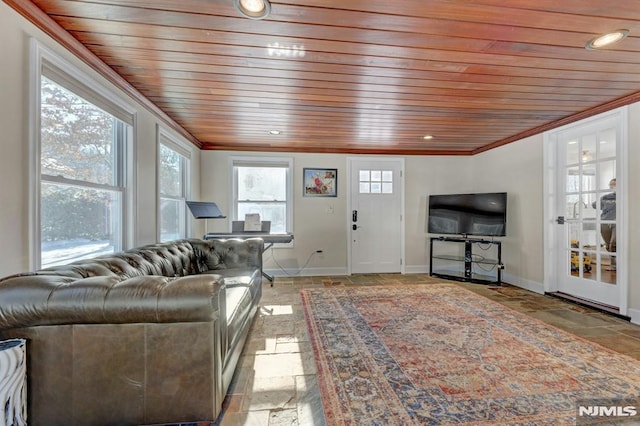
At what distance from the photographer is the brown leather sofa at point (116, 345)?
3.98 ft

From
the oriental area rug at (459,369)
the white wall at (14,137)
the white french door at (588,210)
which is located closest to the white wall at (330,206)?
the white french door at (588,210)

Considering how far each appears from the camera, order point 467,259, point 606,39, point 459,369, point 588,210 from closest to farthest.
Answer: point 606,39 < point 459,369 < point 588,210 < point 467,259

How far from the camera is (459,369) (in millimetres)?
1971

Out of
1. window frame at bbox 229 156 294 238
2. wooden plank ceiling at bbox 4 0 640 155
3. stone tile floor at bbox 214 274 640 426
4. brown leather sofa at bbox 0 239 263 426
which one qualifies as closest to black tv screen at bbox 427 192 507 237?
stone tile floor at bbox 214 274 640 426

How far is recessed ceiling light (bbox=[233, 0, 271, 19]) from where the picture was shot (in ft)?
4.83

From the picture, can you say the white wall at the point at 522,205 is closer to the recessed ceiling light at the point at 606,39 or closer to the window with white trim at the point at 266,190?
the recessed ceiling light at the point at 606,39

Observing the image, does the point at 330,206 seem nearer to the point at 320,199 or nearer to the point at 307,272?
the point at 320,199

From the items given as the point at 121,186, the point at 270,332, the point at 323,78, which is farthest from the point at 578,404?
the point at 121,186

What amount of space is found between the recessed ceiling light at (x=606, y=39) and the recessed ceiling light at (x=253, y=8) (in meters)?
2.01

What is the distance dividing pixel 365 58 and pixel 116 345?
7.20 feet

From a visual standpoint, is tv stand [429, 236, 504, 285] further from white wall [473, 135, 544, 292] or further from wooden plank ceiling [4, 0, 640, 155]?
wooden plank ceiling [4, 0, 640, 155]

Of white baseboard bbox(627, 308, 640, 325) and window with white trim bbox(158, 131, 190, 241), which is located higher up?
window with white trim bbox(158, 131, 190, 241)

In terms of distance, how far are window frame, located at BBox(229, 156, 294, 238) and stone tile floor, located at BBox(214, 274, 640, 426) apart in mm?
1234

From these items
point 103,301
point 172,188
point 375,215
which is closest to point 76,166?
point 103,301
